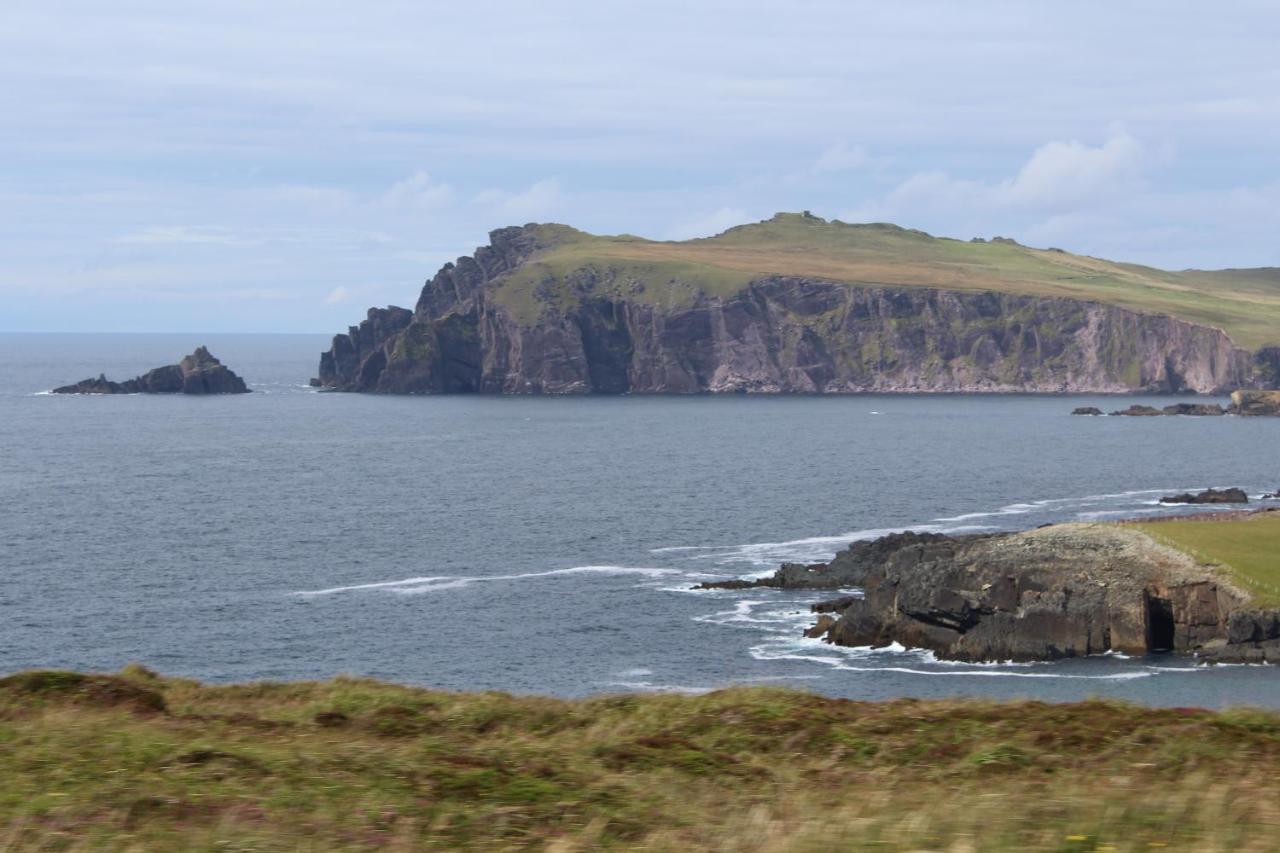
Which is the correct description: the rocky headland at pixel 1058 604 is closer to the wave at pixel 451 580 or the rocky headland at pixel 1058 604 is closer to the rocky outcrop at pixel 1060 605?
the rocky outcrop at pixel 1060 605

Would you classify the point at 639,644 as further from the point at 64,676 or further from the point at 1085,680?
the point at 64,676

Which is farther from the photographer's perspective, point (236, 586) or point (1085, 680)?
point (236, 586)

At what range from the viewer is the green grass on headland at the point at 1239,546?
6119 centimetres

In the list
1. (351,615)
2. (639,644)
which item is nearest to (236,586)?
(351,615)

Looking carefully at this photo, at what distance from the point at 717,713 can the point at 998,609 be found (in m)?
48.7

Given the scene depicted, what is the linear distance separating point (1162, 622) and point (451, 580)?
4154 cm

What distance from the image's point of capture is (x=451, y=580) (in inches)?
3216

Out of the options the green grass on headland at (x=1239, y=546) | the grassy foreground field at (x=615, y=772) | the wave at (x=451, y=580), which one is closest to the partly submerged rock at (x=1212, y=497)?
the green grass on headland at (x=1239, y=546)

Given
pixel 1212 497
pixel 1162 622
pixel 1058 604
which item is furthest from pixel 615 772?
pixel 1212 497

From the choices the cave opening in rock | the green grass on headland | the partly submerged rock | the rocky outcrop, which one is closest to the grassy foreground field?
the rocky outcrop

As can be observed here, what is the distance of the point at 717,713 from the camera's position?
703 inches

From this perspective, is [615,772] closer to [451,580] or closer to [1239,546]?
[1239,546]

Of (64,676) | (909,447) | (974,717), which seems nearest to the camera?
(974,717)

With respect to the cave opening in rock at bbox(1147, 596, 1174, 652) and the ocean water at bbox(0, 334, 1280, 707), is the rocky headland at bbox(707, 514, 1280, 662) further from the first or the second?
the ocean water at bbox(0, 334, 1280, 707)
